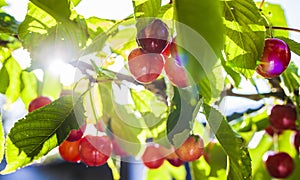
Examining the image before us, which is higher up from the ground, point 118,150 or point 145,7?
point 145,7

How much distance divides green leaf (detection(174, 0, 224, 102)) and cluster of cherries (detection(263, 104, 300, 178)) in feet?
1.78

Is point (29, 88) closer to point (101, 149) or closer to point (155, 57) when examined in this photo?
point (101, 149)

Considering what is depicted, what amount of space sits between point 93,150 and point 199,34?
424 mm

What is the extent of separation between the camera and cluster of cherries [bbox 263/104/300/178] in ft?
3.62

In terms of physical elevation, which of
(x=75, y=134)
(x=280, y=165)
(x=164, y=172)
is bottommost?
(x=164, y=172)

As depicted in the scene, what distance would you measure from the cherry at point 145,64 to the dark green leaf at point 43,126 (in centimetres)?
11

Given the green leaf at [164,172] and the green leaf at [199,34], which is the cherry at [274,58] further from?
the green leaf at [164,172]

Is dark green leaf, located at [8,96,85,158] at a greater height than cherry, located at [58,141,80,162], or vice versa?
dark green leaf, located at [8,96,85,158]

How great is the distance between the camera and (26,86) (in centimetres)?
122

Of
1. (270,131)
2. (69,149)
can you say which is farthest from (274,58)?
(270,131)

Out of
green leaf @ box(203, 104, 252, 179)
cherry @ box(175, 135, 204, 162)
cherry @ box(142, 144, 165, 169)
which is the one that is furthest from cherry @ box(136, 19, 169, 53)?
cherry @ box(142, 144, 165, 169)

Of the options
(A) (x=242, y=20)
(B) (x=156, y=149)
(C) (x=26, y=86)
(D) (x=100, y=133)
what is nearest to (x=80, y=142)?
(D) (x=100, y=133)

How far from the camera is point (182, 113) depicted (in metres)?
0.75

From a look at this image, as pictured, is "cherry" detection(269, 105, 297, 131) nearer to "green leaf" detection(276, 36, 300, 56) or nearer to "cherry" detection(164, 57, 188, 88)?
"green leaf" detection(276, 36, 300, 56)
